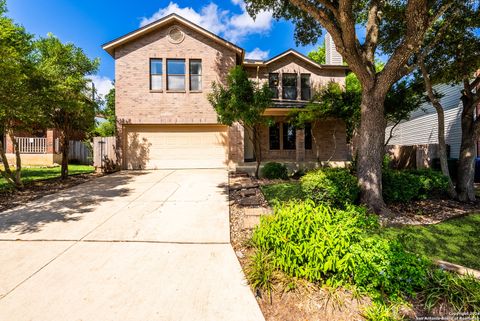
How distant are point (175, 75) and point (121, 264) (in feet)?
37.7

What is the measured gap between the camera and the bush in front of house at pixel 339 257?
2.63 meters

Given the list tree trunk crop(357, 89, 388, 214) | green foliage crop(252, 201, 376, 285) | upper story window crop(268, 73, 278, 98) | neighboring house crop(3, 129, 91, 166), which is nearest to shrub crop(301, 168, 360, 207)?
tree trunk crop(357, 89, 388, 214)

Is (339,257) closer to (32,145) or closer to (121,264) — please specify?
(121,264)

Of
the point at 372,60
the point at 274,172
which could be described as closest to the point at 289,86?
the point at 274,172

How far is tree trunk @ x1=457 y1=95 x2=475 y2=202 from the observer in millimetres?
7680

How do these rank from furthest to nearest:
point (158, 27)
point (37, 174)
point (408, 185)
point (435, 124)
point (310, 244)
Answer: point (435, 124)
point (158, 27)
point (37, 174)
point (408, 185)
point (310, 244)

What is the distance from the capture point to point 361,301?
8.54 feet

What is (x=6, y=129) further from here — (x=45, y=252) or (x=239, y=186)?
(x=239, y=186)

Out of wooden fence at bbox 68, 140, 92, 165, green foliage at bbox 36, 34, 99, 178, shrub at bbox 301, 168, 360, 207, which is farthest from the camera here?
wooden fence at bbox 68, 140, 92, 165

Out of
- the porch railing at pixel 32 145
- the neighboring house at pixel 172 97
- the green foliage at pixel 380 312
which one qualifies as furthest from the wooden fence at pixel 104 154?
the green foliage at pixel 380 312

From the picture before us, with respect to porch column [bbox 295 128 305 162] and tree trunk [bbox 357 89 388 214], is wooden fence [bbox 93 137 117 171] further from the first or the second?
tree trunk [bbox 357 89 388 214]

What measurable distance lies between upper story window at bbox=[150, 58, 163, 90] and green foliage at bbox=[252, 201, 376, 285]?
11.7 metres

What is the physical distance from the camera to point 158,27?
41.7ft

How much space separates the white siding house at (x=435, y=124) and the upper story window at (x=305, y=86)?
Result: 5.73 m
